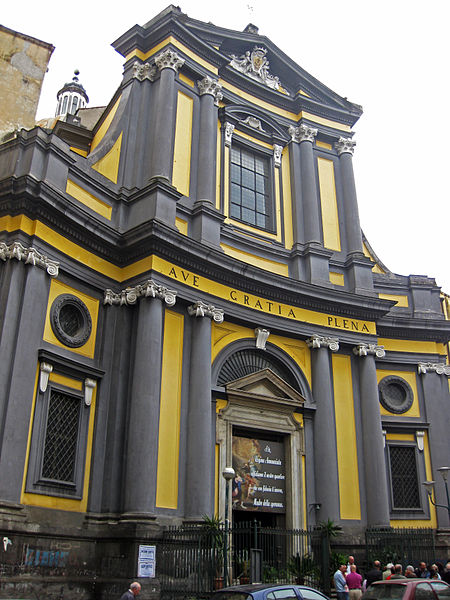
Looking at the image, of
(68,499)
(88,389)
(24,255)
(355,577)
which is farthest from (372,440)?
(24,255)

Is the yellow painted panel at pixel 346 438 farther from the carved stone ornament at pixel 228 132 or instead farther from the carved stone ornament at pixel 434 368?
the carved stone ornament at pixel 228 132

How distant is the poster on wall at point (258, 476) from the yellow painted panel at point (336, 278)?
246 inches

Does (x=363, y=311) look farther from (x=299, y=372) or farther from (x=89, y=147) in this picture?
(x=89, y=147)

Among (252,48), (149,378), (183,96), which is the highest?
(252,48)

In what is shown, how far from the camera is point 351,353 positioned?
20891 mm

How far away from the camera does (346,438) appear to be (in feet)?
64.4

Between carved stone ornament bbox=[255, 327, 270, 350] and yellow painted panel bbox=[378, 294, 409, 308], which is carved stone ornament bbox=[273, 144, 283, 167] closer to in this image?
yellow painted panel bbox=[378, 294, 409, 308]

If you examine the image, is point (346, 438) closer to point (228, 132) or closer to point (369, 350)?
point (369, 350)

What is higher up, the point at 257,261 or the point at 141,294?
the point at 257,261

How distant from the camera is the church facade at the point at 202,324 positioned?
47.8 feet

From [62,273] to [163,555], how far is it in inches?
277

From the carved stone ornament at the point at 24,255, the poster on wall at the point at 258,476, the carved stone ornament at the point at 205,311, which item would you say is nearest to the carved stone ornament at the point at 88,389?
the carved stone ornament at the point at 24,255

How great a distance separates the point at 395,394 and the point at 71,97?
37.3 metres

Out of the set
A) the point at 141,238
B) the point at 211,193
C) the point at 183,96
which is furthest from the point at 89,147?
the point at 141,238
